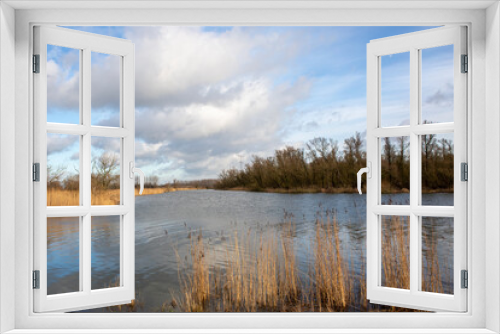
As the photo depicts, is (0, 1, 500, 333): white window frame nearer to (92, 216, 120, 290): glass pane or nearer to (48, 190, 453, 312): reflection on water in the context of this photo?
(92, 216, 120, 290): glass pane

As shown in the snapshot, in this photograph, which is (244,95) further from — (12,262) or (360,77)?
(12,262)

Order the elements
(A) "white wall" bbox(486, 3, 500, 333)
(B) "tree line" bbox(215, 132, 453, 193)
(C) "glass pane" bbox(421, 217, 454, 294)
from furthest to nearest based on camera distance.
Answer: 1. (B) "tree line" bbox(215, 132, 453, 193)
2. (C) "glass pane" bbox(421, 217, 454, 294)
3. (A) "white wall" bbox(486, 3, 500, 333)

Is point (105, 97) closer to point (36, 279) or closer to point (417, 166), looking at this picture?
point (36, 279)

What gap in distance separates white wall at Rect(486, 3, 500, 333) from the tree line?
13.5 ft

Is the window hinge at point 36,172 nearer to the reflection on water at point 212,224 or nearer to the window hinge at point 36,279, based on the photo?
the window hinge at point 36,279

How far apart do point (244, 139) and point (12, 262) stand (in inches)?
204

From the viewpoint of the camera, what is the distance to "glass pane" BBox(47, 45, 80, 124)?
220 centimetres

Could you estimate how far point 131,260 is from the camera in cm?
225

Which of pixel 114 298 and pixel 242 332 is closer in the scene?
pixel 242 332

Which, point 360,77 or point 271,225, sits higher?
point 360,77

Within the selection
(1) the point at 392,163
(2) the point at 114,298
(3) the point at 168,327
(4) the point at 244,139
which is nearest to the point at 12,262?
(2) the point at 114,298

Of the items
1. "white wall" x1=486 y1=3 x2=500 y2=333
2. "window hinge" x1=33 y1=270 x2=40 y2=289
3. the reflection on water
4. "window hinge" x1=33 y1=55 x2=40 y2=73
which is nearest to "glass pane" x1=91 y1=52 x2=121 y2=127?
"window hinge" x1=33 y1=55 x2=40 y2=73

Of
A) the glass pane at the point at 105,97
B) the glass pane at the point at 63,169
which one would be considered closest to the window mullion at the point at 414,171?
the glass pane at the point at 63,169

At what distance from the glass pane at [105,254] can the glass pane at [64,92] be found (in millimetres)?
2301
